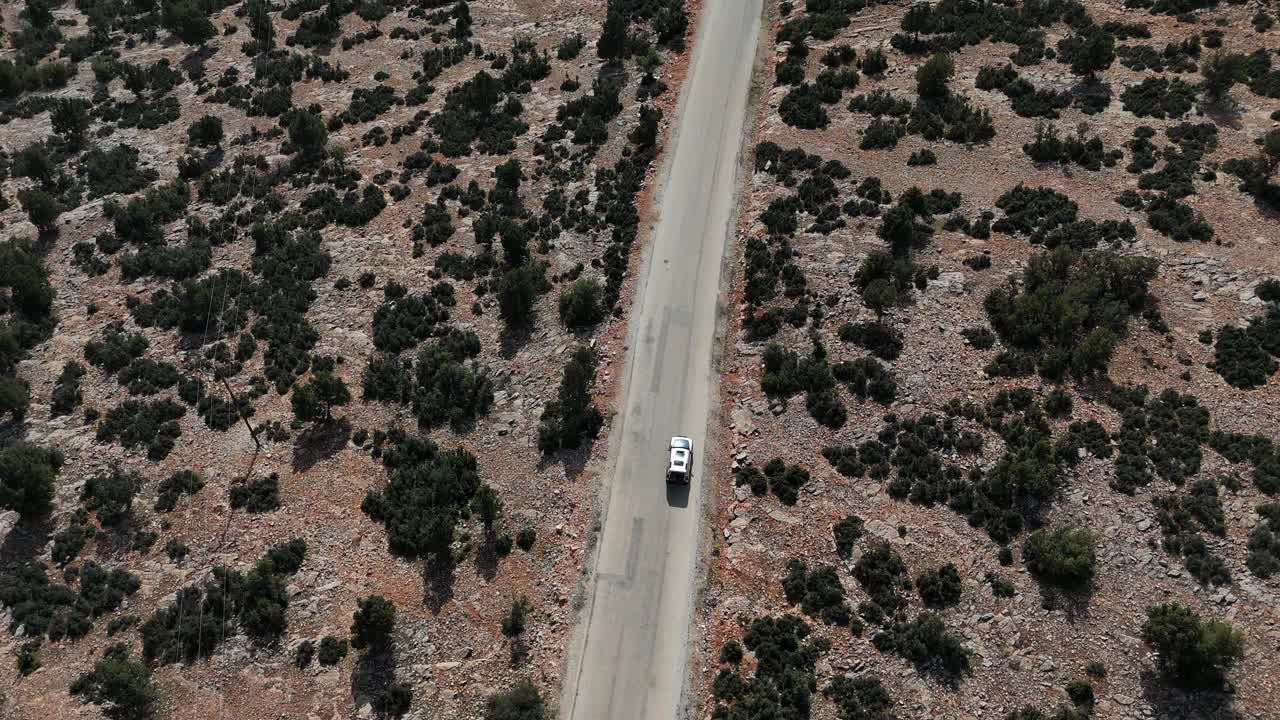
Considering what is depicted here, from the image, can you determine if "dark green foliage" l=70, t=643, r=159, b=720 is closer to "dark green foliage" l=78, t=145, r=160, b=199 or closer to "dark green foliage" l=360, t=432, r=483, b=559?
"dark green foliage" l=360, t=432, r=483, b=559

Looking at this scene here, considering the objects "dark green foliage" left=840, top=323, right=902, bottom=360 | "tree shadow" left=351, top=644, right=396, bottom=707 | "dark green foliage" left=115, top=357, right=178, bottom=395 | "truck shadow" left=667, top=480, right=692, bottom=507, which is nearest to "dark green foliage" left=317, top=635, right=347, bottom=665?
"tree shadow" left=351, top=644, right=396, bottom=707

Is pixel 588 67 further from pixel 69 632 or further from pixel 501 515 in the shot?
pixel 69 632

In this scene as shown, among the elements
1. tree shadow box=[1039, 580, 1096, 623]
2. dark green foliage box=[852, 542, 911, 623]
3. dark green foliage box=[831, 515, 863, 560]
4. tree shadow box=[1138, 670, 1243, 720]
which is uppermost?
dark green foliage box=[831, 515, 863, 560]

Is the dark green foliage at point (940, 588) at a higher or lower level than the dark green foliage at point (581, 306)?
lower

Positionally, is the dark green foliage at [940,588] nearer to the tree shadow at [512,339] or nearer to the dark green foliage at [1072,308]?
the dark green foliage at [1072,308]

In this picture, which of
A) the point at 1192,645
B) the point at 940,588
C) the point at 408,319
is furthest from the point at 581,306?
the point at 1192,645

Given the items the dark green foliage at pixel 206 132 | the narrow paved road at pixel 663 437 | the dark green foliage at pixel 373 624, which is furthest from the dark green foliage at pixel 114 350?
the narrow paved road at pixel 663 437

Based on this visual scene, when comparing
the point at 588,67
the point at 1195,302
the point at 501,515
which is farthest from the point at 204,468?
the point at 1195,302
